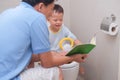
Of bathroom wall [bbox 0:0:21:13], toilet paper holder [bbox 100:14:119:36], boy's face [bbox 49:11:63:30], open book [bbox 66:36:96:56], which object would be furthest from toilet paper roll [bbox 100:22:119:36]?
bathroom wall [bbox 0:0:21:13]

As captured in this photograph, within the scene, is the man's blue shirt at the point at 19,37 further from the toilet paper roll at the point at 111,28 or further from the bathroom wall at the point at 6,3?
the bathroom wall at the point at 6,3

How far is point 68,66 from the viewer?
5.91 ft

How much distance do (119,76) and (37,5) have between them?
2.71 feet

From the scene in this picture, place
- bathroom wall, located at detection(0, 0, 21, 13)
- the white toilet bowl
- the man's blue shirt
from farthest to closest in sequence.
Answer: bathroom wall, located at detection(0, 0, 21, 13), the white toilet bowl, the man's blue shirt

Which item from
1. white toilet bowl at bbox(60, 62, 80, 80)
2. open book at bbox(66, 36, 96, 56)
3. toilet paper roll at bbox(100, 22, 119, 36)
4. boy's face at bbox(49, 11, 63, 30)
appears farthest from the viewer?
boy's face at bbox(49, 11, 63, 30)

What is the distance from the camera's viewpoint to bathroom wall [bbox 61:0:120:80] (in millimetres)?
1663

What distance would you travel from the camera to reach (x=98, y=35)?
73.7 inches

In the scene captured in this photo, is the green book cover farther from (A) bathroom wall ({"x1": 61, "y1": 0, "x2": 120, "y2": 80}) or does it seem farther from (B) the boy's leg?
(A) bathroom wall ({"x1": 61, "y1": 0, "x2": 120, "y2": 80})

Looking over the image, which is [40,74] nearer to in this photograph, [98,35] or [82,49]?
[82,49]

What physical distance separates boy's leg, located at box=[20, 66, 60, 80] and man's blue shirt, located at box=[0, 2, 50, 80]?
5 centimetres

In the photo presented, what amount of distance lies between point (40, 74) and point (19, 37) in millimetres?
259

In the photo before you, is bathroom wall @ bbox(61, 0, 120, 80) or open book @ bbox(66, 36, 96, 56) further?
bathroom wall @ bbox(61, 0, 120, 80)

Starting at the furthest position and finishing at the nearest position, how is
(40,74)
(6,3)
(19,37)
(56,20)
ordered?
(6,3) → (56,20) → (40,74) → (19,37)

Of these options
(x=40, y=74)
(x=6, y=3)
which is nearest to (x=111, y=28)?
(x=40, y=74)
